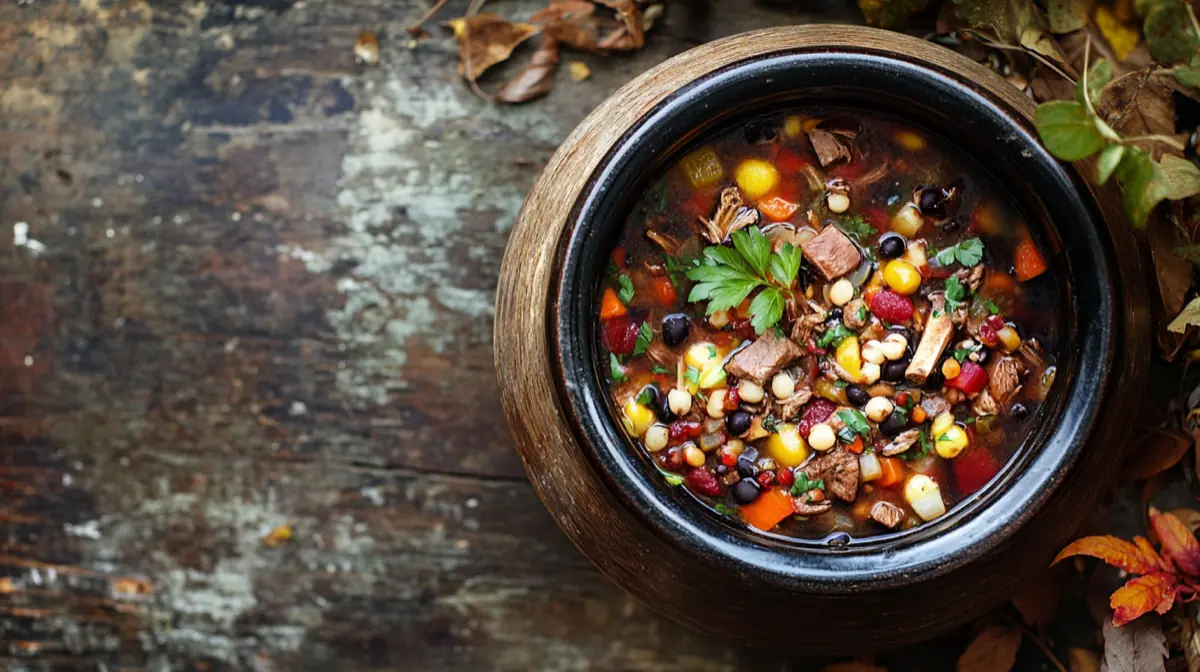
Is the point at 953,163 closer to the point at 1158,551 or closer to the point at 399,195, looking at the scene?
the point at 1158,551

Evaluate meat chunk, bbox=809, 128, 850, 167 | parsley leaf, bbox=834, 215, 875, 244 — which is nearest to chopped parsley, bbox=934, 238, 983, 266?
parsley leaf, bbox=834, 215, 875, 244

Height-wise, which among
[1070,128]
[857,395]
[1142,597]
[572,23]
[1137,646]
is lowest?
[1137,646]

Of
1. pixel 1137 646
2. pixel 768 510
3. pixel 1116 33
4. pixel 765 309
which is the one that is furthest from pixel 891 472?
pixel 1116 33

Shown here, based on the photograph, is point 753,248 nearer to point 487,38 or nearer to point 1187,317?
point 1187,317

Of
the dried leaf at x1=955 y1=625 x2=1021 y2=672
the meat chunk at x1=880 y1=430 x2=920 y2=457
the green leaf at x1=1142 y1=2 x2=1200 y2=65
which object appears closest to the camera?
the green leaf at x1=1142 y1=2 x2=1200 y2=65

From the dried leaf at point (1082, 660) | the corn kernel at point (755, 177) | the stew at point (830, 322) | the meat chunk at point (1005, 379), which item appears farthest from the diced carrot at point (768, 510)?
the dried leaf at point (1082, 660)

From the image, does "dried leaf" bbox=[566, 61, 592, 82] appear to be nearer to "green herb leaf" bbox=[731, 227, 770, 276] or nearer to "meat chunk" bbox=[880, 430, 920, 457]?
"green herb leaf" bbox=[731, 227, 770, 276]

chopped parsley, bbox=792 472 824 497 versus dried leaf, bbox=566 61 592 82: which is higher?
dried leaf, bbox=566 61 592 82

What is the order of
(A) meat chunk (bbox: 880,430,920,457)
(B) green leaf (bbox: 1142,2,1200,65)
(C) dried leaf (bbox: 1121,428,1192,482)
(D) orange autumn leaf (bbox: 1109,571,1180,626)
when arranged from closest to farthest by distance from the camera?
(B) green leaf (bbox: 1142,2,1200,65) → (A) meat chunk (bbox: 880,430,920,457) → (D) orange autumn leaf (bbox: 1109,571,1180,626) → (C) dried leaf (bbox: 1121,428,1192,482)
